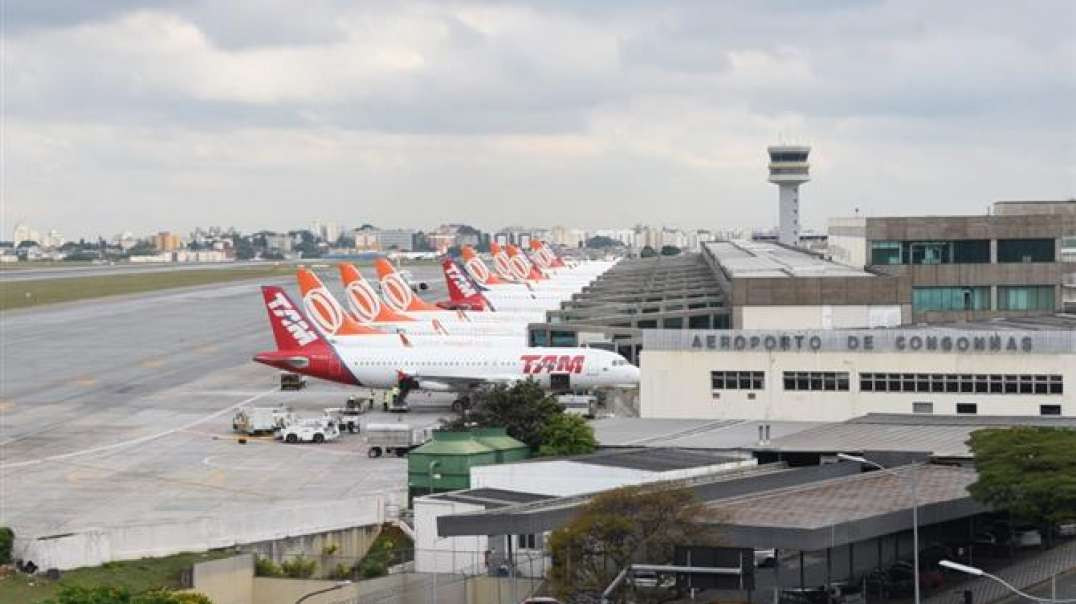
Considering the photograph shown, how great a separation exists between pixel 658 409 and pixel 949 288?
148 feet

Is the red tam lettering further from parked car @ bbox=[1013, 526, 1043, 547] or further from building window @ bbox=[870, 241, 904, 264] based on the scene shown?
parked car @ bbox=[1013, 526, 1043, 547]

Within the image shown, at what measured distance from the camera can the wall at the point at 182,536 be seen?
53406 millimetres

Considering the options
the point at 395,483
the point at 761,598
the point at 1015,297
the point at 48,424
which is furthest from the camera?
the point at 1015,297

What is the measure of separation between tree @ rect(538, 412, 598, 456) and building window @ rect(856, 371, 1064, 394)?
12.6 m

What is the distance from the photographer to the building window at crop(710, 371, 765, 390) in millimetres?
78688

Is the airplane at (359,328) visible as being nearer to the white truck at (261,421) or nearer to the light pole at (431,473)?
the white truck at (261,421)

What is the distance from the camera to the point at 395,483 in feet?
244

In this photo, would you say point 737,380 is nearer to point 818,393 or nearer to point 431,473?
point 818,393

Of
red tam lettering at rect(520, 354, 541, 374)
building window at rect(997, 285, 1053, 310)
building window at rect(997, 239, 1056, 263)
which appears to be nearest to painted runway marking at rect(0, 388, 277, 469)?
red tam lettering at rect(520, 354, 541, 374)

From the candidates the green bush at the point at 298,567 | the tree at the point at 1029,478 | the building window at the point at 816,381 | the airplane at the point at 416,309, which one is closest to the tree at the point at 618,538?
the tree at the point at 1029,478

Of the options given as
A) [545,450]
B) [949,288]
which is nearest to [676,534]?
[545,450]

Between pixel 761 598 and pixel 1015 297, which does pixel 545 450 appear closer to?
pixel 761 598

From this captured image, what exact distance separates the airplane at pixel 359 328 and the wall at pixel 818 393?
32.2 meters

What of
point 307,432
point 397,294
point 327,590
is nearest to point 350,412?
point 307,432
